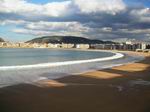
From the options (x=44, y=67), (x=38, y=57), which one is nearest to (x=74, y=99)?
(x=44, y=67)

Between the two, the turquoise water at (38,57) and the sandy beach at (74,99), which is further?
the turquoise water at (38,57)

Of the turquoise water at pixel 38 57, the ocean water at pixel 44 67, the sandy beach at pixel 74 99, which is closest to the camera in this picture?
the sandy beach at pixel 74 99

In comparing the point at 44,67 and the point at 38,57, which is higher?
the point at 44,67

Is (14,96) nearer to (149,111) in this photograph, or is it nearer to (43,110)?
(43,110)

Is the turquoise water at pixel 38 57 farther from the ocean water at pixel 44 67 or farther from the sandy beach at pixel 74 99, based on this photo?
the sandy beach at pixel 74 99

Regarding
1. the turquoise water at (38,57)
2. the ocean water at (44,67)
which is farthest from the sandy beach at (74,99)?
the turquoise water at (38,57)

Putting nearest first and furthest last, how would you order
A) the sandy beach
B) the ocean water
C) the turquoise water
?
the sandy beach, the ocean water, the turquoise water

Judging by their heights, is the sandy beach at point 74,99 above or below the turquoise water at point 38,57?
above

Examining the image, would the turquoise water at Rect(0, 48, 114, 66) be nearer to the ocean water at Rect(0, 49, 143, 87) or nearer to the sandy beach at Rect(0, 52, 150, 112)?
the ocean water at Rect(0, 49, 143, 87)

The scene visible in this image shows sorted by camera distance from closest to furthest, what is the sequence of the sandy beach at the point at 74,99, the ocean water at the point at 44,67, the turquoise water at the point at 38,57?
the sandy beach at the point at 74,99
the ocean water at the point at 44,67
the turquoise water at the point at 38,57

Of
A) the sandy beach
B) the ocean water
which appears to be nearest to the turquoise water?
the ocean water

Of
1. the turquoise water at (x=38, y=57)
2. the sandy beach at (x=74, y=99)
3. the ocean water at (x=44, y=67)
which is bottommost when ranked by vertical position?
the turquoise water at (x=38, y=57)

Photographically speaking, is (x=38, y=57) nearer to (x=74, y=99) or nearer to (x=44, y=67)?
(x=44, y=67)

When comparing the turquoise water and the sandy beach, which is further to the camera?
the turquoise water
